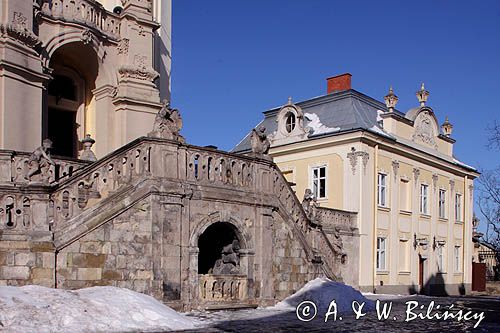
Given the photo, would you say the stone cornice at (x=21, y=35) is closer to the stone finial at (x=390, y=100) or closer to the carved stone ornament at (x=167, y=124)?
the carved stone ornament at (x=167, y=124)

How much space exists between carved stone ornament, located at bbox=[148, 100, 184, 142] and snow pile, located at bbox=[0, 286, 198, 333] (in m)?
3.69

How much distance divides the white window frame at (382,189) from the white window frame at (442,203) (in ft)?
21.0

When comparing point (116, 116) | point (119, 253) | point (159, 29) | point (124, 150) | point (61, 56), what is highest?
point (159, 29)

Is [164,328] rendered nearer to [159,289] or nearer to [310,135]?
[159,289]

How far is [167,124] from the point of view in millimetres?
15188

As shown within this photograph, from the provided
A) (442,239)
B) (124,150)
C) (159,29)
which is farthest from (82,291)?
(442,239)

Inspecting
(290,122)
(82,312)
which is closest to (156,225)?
(82,312)

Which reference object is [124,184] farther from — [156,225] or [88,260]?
[88,260]

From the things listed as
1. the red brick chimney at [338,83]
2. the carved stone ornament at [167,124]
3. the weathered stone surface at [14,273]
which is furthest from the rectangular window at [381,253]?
the weathered stone surface at [14,273]

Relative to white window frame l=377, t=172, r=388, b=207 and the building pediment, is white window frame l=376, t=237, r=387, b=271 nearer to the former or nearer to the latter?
white window frame l=377, t=172, r=388, b=207

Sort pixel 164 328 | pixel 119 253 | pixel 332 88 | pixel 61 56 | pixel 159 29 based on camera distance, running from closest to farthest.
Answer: pixel 164 328
pixel 119 253
pixel 61 56
pixel 159 29
pixel 332 88

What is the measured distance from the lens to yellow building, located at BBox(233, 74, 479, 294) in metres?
28.5

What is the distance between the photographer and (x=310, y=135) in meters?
30.8

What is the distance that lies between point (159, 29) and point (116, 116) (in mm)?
4102
